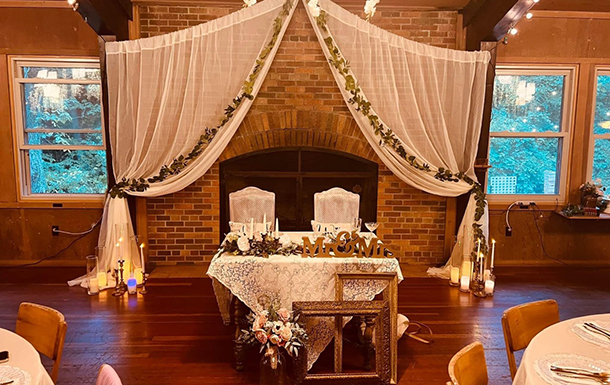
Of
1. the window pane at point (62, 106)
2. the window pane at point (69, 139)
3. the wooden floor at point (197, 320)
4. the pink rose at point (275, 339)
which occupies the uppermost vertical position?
the window pane at point (62, 106)

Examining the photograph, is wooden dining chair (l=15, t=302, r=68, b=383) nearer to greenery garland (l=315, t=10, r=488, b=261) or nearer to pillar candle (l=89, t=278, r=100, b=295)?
pillar candle (l=89, t=278, r=100, b=295)

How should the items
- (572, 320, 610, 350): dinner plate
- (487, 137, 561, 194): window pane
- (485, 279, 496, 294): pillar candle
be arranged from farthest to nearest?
(487, 137, 561, 194): window pane < (485, 279, 496, 294): pillar candle < (572, 320, 610, 350): dinner plate

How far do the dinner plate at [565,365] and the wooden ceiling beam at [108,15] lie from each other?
3899 mm

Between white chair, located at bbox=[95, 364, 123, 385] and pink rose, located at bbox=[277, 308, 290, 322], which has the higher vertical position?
white chair, located at bbox=[95, 364, 123, 385]

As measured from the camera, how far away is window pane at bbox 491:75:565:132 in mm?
4848

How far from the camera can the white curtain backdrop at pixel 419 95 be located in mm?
4223

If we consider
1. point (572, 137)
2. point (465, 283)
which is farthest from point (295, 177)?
point (572, 137)

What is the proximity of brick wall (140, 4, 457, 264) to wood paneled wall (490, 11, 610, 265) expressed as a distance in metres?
0.79

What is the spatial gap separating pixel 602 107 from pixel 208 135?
433 cm


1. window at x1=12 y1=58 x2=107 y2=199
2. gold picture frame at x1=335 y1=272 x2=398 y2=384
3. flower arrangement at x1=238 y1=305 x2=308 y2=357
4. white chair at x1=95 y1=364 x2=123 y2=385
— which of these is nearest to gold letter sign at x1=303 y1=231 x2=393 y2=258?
gold picture frame at x1=335 y1=272 x2=398 y2=384

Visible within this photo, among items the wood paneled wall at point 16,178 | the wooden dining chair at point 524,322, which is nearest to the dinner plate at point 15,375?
the wooden dining chair at point 524,322

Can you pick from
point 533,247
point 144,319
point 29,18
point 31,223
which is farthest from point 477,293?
point 29,18

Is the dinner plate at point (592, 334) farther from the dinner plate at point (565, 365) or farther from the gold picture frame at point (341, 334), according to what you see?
the gold picture frame at point (341, 334)

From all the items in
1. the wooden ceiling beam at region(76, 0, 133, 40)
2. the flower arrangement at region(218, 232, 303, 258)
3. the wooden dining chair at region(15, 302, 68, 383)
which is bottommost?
the wooden dining chair at region(15, 302, 68, 383)
